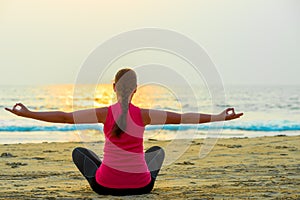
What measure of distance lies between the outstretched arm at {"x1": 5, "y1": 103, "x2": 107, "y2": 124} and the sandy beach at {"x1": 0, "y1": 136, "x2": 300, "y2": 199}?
99 cm

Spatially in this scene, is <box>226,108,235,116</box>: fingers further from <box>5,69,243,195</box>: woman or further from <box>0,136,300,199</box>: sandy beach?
<box>0,136,300,199</box>: sandy beach

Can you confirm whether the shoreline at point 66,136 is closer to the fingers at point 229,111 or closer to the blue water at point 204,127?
the blue water at point 204,127

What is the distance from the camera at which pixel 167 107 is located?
29.2 m

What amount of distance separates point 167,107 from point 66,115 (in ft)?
79.4

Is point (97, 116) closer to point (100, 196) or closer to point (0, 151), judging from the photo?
point (100, 196)

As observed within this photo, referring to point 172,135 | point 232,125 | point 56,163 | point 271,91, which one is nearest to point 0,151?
point 56,163

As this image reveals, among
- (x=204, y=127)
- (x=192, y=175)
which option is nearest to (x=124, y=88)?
(x=192, y=175)

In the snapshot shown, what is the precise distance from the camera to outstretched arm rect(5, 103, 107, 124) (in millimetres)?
4910

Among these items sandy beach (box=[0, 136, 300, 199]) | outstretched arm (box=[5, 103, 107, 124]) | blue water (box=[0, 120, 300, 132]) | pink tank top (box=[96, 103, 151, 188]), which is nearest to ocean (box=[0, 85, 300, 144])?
blue water (box=[0, 120, 300, 132])

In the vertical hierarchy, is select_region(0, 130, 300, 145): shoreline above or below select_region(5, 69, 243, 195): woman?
below

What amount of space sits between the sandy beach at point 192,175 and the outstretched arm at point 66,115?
990 millimetres

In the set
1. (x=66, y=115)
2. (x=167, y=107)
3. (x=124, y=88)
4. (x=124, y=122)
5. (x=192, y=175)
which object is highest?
(x=124, y=88)

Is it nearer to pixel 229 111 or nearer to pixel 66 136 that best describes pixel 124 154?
Result: pixel 229 111

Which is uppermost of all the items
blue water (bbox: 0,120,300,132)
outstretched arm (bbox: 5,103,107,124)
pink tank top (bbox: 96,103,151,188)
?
outstretched arm (bbox: 5,103,107,124)
